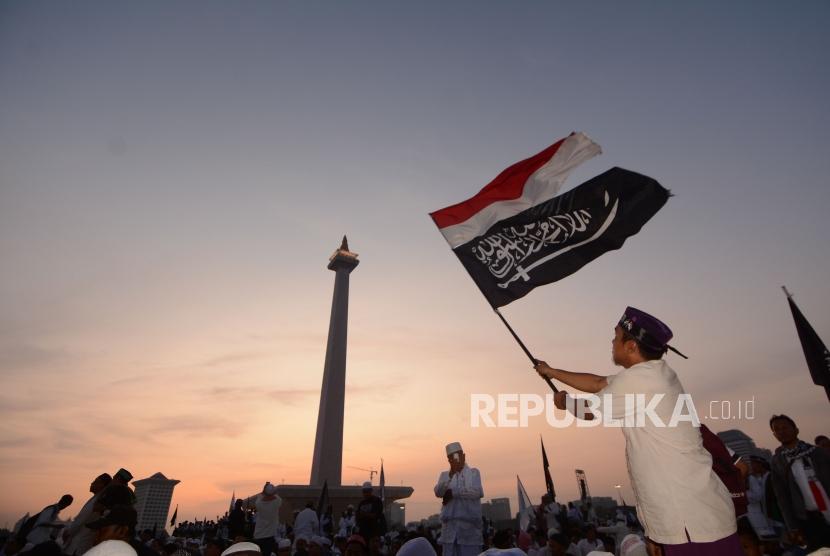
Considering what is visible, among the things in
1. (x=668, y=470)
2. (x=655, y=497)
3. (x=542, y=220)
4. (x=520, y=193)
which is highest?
(x=520, y=193)

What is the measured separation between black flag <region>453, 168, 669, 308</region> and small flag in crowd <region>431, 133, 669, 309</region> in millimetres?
10

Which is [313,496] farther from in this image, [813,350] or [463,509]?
[813,350]

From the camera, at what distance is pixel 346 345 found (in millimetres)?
48500

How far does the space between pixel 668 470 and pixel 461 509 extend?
18.5 ft

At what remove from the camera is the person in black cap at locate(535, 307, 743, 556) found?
252 centimetres

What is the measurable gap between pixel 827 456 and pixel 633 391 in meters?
4.74

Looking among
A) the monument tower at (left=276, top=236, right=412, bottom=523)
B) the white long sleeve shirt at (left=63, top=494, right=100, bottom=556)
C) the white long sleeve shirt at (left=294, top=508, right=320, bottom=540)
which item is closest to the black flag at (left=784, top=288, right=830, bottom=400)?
the white long sleeve shirt at (left=63, top=494, right=100, bottom=556)

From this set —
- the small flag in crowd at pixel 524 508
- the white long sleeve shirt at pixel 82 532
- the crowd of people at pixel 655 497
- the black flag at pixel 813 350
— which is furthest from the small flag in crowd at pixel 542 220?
the small flag in crowd at pixel 524 508

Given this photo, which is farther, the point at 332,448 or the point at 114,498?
the point at 332,448

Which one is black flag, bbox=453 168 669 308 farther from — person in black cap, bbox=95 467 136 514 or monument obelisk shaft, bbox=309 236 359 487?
monument obelisk shaft, bbox=309 236 359 487

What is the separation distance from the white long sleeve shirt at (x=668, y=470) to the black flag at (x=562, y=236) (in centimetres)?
239

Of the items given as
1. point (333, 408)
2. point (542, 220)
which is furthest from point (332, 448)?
point (542, 220)

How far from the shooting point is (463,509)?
25.0 feet

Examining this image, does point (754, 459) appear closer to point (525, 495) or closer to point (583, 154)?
point (583, 154)
